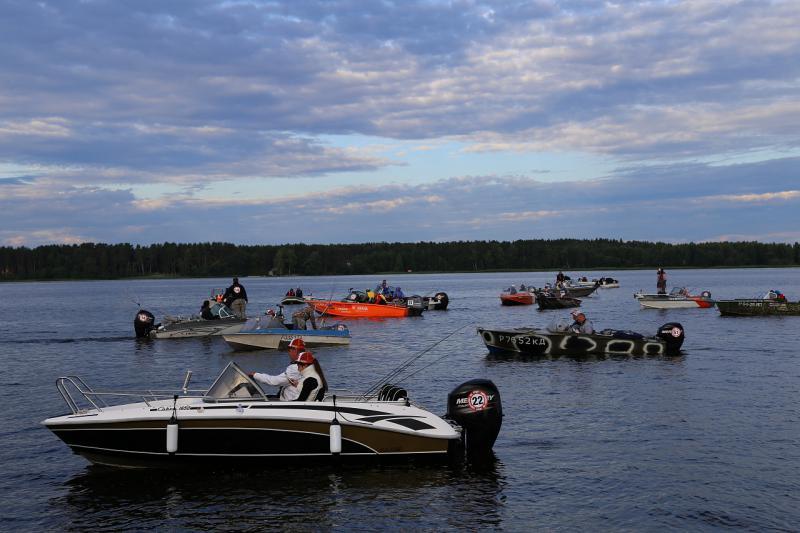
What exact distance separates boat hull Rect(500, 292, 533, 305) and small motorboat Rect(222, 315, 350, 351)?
1605 inches

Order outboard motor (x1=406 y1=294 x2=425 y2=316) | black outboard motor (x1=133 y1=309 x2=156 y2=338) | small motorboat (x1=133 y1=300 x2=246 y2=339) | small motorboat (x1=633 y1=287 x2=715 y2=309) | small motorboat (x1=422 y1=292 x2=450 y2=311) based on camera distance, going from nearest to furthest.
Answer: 1. small motorboat (x1=133 y1=300 x2=246 y2=339)
2. black outboard motor (x1=133 y1=309 x2=156 y2=338)
3. outboard motor (x1=406 y1=294 x2=425 y2=316)
4. small motorboat (x1=633 y1=287 x2=715 y2=309)
5. small motorboat (x1=422 y1=292 x2=450 y2=311)

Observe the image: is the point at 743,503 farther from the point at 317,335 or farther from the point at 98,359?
the point at 98,359

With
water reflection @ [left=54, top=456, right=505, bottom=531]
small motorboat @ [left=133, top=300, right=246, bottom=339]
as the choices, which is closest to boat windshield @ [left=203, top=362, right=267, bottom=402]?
water reflection @ [left=54, top=456, right=505, bottom=531]

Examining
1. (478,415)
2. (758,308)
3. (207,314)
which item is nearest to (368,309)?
(207,314)

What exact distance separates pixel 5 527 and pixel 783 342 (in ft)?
114

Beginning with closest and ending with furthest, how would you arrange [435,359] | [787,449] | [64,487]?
1. [64,487]
2. [787,449]
3. [435,359]

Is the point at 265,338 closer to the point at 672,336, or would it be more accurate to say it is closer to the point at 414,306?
the point at 672,336

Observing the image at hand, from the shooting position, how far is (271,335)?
115 feet

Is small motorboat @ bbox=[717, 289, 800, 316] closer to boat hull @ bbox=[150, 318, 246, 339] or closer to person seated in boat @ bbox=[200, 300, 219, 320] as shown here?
boat hull @ bbox=[150, 318, 246, 339]

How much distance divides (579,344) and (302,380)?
59.1 ft

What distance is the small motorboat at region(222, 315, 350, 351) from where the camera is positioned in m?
35.2

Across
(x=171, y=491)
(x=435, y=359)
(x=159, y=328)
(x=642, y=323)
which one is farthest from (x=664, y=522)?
(x=642, y=323)

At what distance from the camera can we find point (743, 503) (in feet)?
41.1

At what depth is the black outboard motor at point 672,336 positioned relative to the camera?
3044 cm
